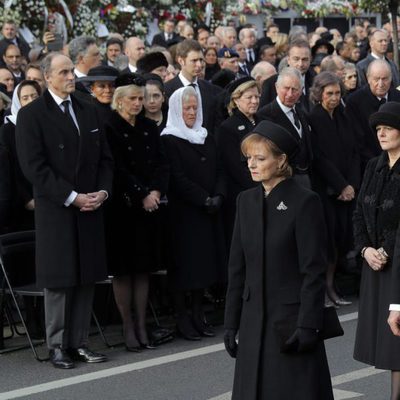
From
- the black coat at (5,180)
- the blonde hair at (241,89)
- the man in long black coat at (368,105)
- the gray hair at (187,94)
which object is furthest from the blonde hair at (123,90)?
the man in long black coat at (368,105)

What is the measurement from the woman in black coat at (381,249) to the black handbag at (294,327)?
0.91 m

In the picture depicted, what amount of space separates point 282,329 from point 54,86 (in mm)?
3709

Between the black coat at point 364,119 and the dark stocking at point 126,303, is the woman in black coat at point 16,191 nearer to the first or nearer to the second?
the dark stocking at point 126,303

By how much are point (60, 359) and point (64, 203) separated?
3.82ft

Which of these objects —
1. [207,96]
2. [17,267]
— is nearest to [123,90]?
[17,267]

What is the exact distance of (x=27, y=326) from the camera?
9.74m

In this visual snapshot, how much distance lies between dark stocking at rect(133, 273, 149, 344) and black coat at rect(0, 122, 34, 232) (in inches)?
46.2

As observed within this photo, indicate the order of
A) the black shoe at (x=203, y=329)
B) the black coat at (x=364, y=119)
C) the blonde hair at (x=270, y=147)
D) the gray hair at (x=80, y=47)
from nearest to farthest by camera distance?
the blonde hair at (x=270, y=147) < the black shoe at (x=203, y=329) < the gray hair at (x=80, y=47) < the black coat at (x=364, y=119)

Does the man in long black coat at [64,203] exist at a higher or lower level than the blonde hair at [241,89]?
lower

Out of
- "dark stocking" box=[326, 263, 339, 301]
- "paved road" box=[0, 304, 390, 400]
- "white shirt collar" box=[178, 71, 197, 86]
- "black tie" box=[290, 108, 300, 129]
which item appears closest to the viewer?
"paved road" box=[0, 304, 390, 400]

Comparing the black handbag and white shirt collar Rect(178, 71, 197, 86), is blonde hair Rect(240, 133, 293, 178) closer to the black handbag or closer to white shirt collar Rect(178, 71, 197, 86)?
the black handbag

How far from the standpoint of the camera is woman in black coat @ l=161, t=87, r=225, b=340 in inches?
387

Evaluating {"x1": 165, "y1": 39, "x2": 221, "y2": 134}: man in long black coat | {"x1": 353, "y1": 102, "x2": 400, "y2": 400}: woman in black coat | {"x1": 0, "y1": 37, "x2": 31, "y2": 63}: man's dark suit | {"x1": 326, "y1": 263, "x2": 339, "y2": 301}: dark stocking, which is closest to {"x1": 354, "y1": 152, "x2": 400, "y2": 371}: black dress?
{"x1": 353, "y1": 102, "x2": 400, "y2": 400}: woman in black coat

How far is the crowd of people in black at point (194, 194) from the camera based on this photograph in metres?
6.07
